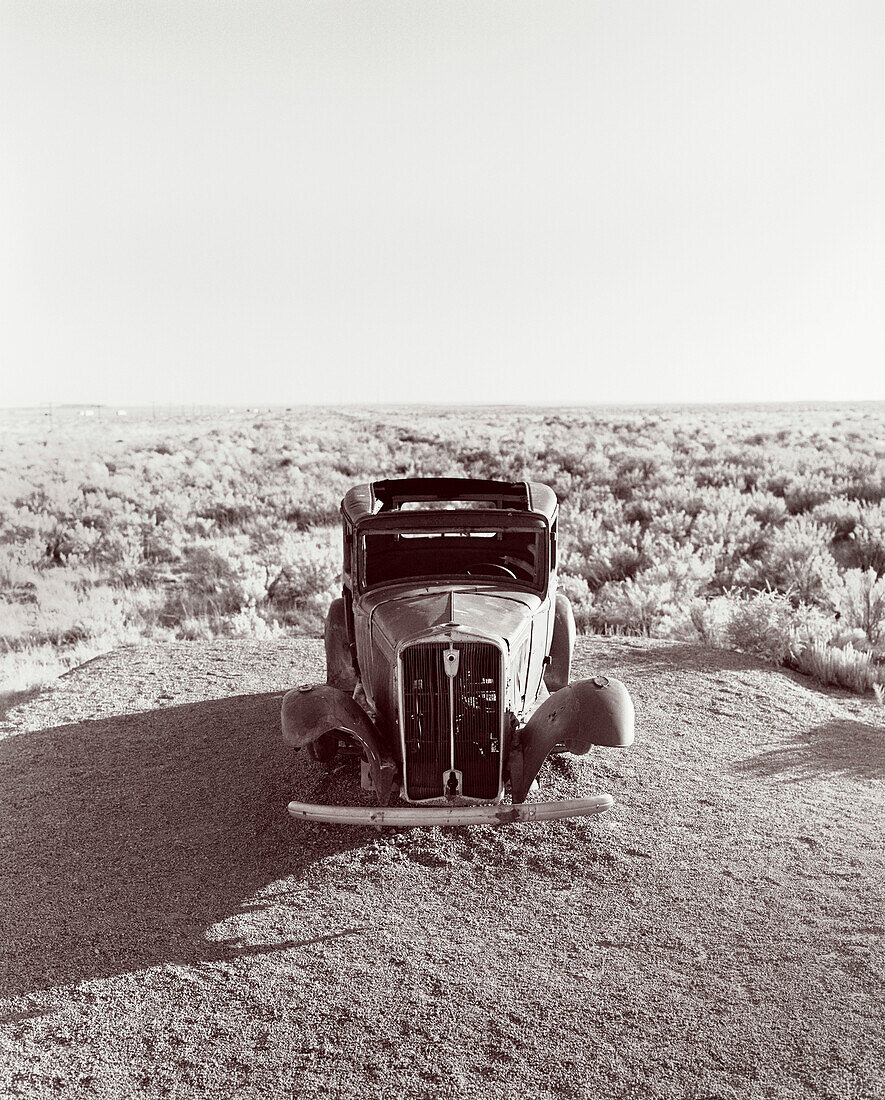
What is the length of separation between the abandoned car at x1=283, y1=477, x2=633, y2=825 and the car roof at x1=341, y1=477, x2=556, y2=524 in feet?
0.57

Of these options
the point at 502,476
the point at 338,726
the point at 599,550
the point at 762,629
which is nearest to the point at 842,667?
the point at 762,629

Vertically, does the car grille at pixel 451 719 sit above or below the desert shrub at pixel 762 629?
above

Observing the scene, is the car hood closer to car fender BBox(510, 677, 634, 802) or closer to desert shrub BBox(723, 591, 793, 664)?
car fender BBox(510, 677, 634, 802)

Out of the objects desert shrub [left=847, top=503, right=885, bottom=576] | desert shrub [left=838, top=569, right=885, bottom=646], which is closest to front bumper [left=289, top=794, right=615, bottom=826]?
desert shrub [left=838, top=569, right=885, bottom=646]

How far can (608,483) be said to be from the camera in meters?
21.1

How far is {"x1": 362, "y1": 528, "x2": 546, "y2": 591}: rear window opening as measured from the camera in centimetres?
653

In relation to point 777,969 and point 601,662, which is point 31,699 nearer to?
point 601,662

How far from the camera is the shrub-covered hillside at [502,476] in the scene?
404 inches

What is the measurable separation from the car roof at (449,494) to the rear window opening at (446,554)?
23 cm

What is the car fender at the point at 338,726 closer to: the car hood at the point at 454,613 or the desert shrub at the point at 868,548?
the car hood at the point at 454,613

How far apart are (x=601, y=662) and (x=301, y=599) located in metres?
5.03

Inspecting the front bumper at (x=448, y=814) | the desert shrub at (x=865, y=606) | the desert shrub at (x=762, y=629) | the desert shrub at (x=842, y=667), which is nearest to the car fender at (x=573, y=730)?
the front bumper at (x=448, y=814)

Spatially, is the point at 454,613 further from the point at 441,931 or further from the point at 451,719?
the point at 441,931

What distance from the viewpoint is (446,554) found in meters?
6.79
